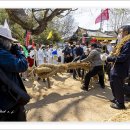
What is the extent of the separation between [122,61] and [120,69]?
0.82 feet

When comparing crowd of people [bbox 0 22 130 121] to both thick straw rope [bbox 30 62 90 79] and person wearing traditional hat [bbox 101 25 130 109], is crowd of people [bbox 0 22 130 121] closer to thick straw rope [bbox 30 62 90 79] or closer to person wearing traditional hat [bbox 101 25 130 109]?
person wearing traditional hat [bbox 101 25 130 109]

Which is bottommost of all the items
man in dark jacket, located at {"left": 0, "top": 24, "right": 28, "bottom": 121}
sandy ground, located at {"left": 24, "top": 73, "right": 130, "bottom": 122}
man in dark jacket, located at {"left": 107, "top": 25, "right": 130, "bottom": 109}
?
sandy ground, located at {"left": 24, "top": 73, "right": 130, "bottom": 122}

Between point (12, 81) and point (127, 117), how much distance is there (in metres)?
2.42

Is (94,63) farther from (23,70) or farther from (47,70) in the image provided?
(23,70)

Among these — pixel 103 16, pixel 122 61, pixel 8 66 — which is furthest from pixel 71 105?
pixel 103 16

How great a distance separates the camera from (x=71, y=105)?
711 centimetres

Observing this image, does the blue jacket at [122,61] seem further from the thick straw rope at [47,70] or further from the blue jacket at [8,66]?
the blue jacket at [8,66]

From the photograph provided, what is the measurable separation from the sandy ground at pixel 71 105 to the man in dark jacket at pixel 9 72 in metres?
2.05

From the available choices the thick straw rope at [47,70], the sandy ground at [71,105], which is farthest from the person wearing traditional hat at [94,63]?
the thick straw rope at [47,70]

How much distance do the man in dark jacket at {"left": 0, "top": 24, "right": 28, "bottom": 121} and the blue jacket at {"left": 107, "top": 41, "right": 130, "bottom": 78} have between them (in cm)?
338

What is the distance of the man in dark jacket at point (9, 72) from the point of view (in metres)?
3.02

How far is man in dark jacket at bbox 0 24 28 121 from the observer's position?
302 centimetres

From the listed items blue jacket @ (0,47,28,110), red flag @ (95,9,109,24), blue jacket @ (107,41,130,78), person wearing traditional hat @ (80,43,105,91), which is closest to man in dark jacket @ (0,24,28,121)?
blue jacket @ (0,47,28,110)

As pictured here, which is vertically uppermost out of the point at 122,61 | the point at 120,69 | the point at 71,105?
the point at 122,61
